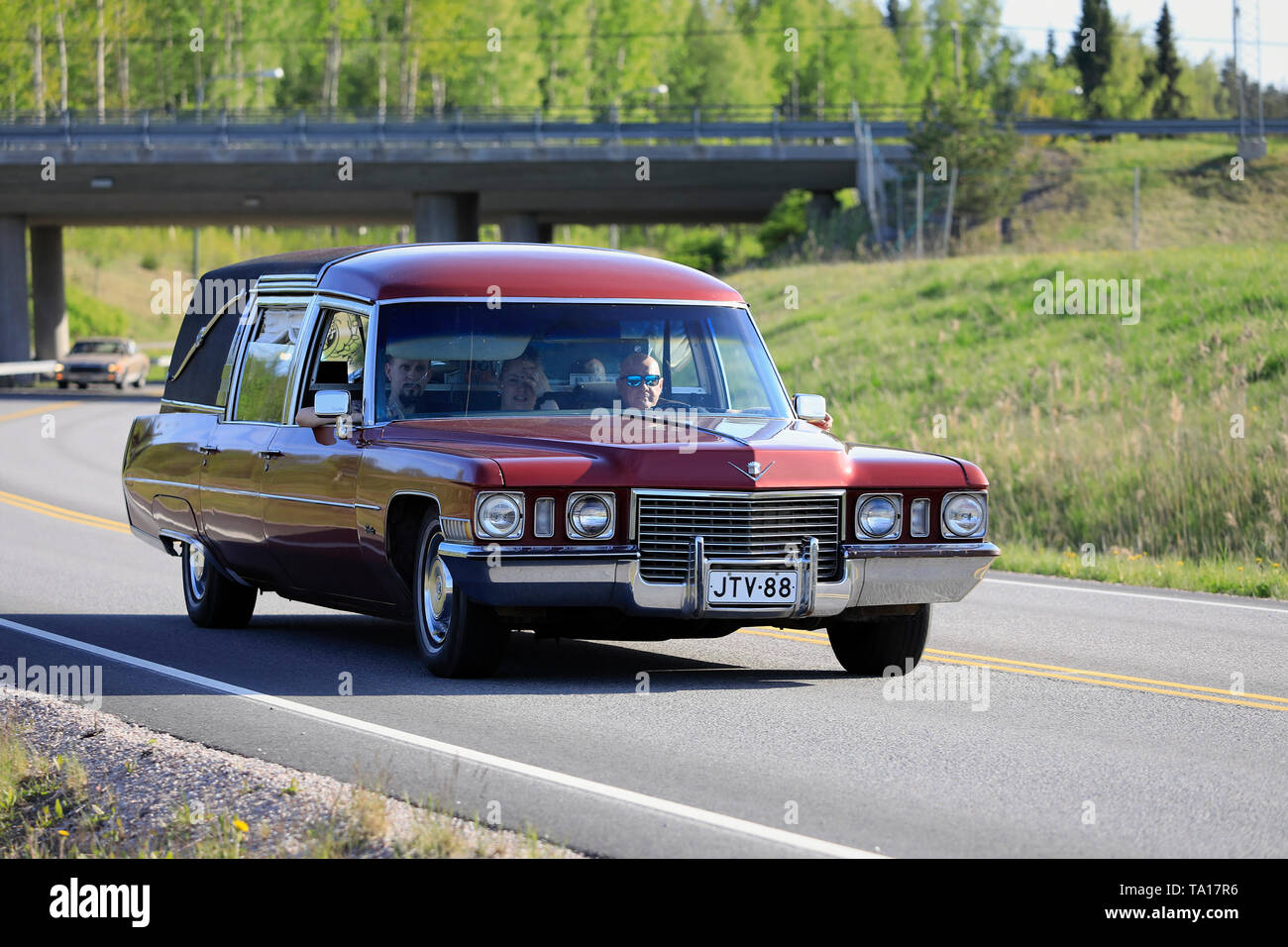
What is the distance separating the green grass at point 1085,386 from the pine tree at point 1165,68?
96.9 meters

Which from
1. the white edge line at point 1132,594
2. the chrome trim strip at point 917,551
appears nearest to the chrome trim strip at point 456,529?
the chrome trim strip at point 917,551

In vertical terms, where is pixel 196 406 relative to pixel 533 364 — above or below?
below

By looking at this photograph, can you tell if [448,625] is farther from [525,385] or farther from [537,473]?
[525,385]

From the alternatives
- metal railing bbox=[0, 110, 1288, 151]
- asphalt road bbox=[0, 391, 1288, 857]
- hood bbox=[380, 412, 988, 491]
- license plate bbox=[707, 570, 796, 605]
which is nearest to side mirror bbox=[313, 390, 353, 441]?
hood bbox=[380, 412, 988, 491]

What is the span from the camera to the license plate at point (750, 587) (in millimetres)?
9078

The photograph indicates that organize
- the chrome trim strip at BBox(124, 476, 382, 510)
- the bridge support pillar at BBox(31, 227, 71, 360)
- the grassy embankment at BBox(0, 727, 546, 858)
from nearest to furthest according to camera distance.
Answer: the grassy embankment at BBox(0, 727, 546, 858) → the chrome trim strip at BBox(124, 476, 382, 510) → the bridge support pillar at BBox(31, 227, 71, 360)

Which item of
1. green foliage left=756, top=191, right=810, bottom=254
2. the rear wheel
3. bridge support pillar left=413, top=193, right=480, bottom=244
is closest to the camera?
the rear wheel

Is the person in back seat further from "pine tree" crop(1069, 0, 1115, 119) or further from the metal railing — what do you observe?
"pine tree" crop(1069, 0, 1115, 119)

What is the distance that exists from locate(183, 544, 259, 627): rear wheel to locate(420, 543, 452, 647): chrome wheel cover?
2.57 metres

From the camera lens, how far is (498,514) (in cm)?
902

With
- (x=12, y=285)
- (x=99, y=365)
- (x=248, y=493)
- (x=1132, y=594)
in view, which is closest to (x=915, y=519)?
(x=248, y=493)

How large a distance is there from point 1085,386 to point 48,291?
53.7 metres

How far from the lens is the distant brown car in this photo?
5472cm

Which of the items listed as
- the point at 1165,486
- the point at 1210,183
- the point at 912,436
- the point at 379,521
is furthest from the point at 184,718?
the point at 1210,183
